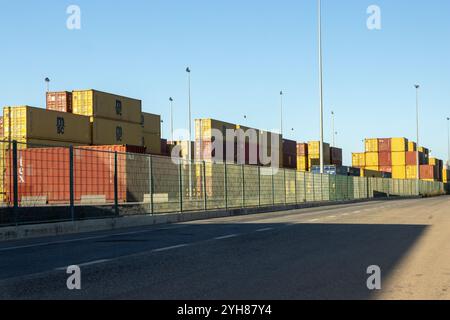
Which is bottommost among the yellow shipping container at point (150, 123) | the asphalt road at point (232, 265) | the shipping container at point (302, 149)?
the asphalt road at point (232, 265)

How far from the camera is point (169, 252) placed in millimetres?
9805

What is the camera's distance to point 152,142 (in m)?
55.1

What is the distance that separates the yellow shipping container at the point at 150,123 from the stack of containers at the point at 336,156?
27.0 metres

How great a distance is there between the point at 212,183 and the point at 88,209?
5706 mm

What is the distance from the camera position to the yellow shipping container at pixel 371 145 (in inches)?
3179

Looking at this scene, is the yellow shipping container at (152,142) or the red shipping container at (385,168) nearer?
the yellow shipping container at (152,142)

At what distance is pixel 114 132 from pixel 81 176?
28.6 m

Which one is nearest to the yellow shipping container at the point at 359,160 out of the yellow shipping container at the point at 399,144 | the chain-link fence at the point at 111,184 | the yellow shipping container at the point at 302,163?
the yellow shipping container at the point at 399,144

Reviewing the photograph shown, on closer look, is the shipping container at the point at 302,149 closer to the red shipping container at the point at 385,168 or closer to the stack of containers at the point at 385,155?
the stack of containers at the point at 385,155

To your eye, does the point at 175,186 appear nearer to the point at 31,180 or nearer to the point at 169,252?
the point at 31,180

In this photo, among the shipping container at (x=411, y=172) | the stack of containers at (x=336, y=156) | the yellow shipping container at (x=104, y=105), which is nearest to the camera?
the yellow shipping container at (x=104, y=105)

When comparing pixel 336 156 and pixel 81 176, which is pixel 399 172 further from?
pixel 81 176

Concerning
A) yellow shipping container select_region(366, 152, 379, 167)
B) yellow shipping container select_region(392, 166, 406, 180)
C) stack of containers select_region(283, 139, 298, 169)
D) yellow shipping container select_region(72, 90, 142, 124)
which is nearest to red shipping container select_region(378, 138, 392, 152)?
yellow shipping container select_region(366, 152, 379, 167)

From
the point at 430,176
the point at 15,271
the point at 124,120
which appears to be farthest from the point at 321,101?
the point at 430,176
